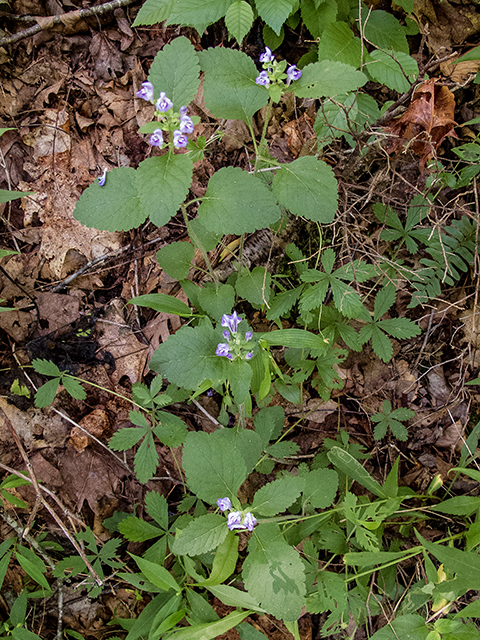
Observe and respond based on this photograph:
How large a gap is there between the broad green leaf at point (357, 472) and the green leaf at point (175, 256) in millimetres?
1425

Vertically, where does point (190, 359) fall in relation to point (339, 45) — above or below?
below

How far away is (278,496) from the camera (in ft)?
5.96

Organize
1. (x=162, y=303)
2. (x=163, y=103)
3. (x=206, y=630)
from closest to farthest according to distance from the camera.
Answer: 1. (x=163, y=103)
2. (x=206, y=630)
3. (x=162, y=303)

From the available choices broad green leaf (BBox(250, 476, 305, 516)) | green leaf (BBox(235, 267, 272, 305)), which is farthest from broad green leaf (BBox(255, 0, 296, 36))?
broad green leaf (BBox(250, 476, 305, 516))

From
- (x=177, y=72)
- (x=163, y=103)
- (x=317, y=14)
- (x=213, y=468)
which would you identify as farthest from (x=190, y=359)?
(x=317, y=14)

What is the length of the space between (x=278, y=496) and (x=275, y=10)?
2485 millimetres

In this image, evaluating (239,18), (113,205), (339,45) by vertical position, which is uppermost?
(239,18)

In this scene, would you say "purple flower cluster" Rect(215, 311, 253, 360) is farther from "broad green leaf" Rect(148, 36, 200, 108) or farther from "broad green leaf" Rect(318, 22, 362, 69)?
"broad green leaf" Rect(318, 22, 362, 69)

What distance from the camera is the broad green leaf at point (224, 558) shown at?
190 centimetres

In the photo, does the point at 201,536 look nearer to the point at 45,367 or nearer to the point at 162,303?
the point at 162,303

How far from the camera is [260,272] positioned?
240cm

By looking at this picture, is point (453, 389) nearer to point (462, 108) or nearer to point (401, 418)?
point (401, 418)

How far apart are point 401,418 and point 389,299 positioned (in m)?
0.80

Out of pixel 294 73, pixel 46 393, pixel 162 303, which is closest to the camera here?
pixel 294 73
